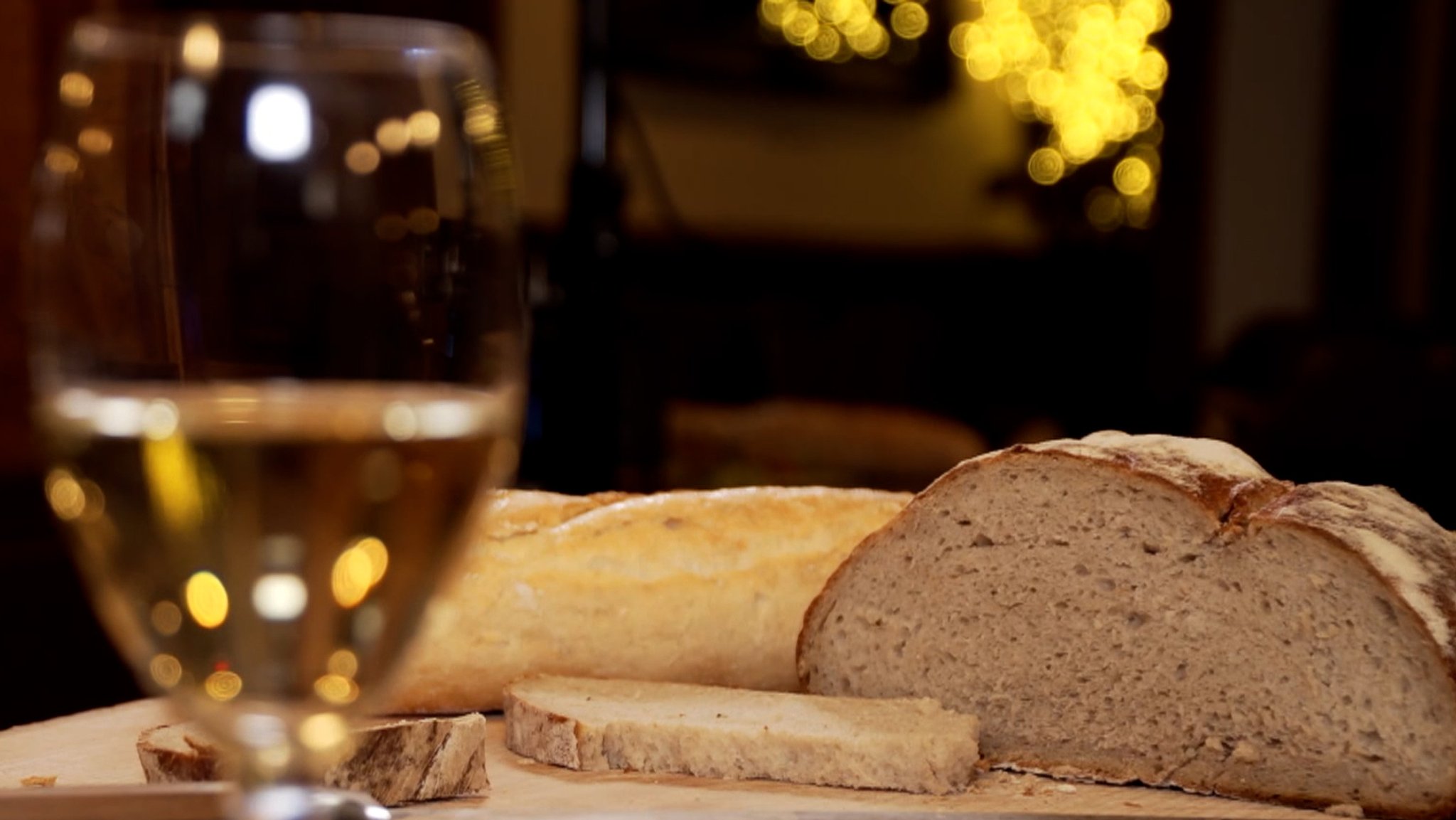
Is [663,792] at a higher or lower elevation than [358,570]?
lower

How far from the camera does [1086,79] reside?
8.71 m

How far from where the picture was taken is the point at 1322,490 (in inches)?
62.2

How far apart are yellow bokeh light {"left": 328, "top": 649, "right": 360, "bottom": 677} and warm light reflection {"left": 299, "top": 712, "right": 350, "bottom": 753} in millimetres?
17

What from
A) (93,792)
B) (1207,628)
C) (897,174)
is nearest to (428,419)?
(93,792)

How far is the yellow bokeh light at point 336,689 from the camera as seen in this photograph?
1.85ft

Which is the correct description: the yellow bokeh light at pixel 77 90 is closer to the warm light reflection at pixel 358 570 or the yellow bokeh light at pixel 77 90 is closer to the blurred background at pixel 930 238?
the warm light reflection at pixel 358 570

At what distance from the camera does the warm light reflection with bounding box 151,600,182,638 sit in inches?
22.4

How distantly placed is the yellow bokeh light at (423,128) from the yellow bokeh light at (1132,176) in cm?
860

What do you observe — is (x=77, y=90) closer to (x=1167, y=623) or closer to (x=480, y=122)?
(x=480, y=122)

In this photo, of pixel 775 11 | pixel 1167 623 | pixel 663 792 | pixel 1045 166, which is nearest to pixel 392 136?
pixel 663 792

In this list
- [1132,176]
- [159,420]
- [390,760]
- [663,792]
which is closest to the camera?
[159,420]

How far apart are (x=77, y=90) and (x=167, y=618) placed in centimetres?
20

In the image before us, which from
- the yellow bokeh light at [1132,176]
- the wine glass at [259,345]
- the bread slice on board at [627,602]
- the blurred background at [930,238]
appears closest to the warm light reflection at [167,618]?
→ the wine glass at [259,345]

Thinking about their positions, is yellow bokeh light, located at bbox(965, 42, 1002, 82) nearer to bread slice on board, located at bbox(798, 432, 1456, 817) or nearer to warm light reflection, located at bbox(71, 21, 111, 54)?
bread slice on board, located at bbox(798, 432, 1456, 817)
